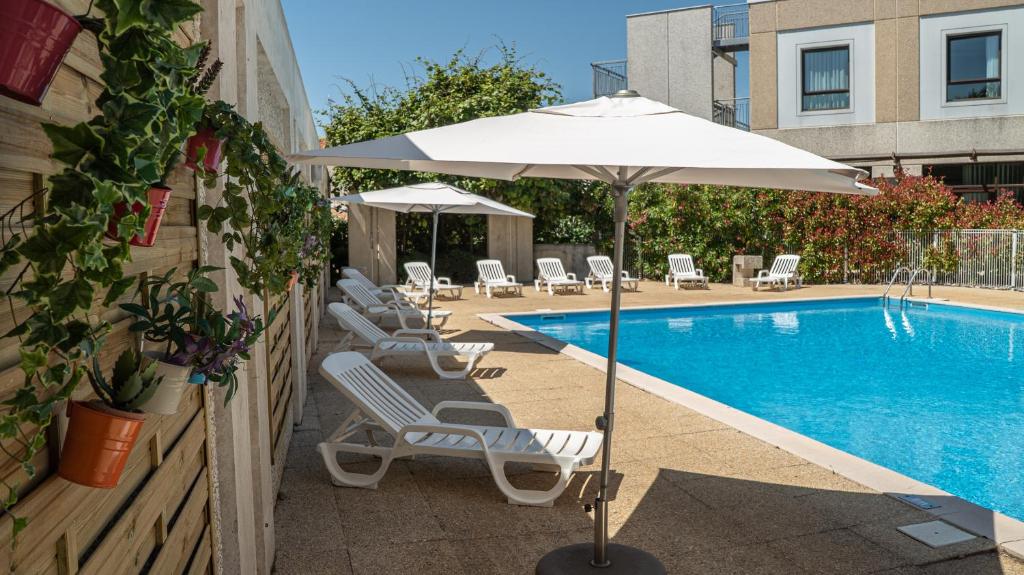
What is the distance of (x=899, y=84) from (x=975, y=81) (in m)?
1.85

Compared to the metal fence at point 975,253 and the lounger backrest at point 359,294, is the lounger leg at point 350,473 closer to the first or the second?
the lounger backrest at point 359,294

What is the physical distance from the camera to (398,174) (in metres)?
20.0

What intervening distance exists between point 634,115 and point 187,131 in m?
2.70

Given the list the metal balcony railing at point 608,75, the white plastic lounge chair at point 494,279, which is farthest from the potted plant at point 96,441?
the metal balcony railing at point 608,75

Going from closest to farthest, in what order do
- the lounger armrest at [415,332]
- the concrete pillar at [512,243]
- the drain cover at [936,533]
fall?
the drain cover at [936,533] → the lounger armrest at [415,332] → the concrete pillar at [512,243]

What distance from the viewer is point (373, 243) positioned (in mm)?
19469

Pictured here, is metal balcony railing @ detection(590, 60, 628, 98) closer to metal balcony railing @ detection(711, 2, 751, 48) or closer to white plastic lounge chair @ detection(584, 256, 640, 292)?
metal balcony railing @ detection(711, 2, 751, 48)

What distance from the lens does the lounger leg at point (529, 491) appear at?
449 centimetres

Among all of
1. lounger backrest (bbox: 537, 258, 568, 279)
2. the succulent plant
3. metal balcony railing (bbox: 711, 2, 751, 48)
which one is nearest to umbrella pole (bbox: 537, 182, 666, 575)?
the succulent plant

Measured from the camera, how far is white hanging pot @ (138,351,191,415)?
1.31m

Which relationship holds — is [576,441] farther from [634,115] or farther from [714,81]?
[714,81]

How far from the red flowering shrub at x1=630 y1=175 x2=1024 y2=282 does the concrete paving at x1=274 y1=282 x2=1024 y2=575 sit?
1421 cm

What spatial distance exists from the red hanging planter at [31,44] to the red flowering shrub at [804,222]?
64.4 feet

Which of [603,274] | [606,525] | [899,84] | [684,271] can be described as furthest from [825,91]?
[606,525]
